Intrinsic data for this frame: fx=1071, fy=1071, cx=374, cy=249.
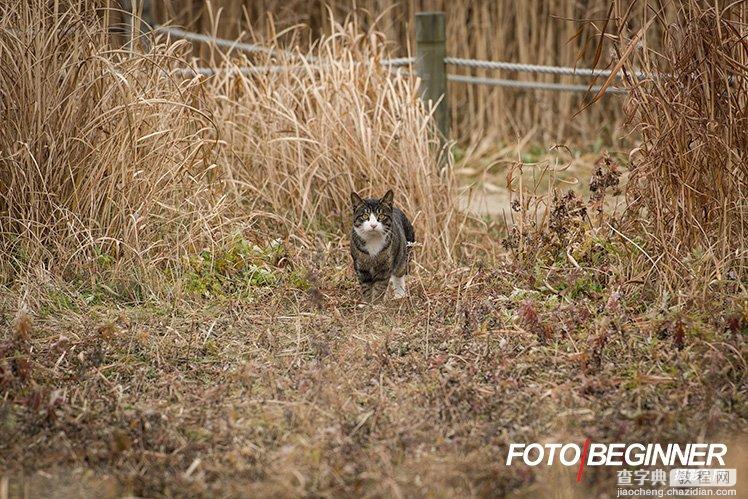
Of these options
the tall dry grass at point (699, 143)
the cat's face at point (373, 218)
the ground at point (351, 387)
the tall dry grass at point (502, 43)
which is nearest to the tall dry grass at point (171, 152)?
the ground at point (351, 387)

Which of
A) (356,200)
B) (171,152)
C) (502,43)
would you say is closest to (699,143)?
(356,200)

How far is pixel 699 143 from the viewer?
381 centimetres

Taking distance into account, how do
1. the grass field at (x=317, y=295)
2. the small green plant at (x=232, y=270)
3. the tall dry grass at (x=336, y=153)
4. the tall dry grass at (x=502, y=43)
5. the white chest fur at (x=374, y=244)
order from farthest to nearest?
the tall dry grass at (x=502, y=43), the tall dry grass at (x=336, y=153), the white chest fur at (x=374, y=244), the small green plant at (x=232, y=270), the grass field at (x=317, y=295)

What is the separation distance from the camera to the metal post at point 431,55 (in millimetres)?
5918

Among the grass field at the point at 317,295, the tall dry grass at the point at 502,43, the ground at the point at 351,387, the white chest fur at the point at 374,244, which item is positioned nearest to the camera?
the ground at the point at 351,387

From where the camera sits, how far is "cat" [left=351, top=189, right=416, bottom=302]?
4.39m

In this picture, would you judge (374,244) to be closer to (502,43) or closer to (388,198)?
(388,198)

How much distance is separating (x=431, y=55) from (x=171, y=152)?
192 centimetres

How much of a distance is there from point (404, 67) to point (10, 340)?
3813mm

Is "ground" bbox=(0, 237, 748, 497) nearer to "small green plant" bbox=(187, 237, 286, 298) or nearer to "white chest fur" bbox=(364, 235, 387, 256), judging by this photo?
"small green plant" bbox=(187, 237, 286, 298)

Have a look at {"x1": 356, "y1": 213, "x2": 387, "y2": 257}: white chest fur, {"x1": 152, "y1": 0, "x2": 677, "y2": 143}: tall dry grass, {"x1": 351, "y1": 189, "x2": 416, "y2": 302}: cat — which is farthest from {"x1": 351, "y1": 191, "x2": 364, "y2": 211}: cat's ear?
{"x1": 152, "y1": 0, "x2": 677, "y2": 143}: tall dry grass

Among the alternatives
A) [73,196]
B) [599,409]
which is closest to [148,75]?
[73,196]

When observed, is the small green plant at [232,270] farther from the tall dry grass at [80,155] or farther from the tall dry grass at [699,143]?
the tall dry grass at [699,143]

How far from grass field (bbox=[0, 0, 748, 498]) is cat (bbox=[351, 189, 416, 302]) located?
0.33 ft
